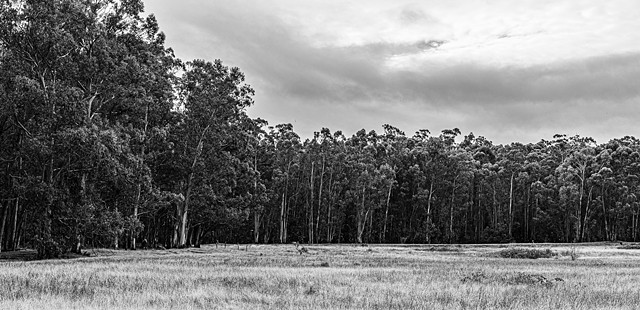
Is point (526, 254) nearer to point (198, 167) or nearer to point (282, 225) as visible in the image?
point (198, 167)

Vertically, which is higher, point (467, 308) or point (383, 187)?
point (383, 187)

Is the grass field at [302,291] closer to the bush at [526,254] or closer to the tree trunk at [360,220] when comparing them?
the bush at [526,254]

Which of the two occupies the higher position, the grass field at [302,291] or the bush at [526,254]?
the bush at [526,254]

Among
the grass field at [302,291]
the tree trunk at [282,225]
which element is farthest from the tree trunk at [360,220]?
the grass field at [302,291]

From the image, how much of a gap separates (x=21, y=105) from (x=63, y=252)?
9030mm

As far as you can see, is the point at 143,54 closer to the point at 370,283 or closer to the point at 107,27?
the point at 107,27

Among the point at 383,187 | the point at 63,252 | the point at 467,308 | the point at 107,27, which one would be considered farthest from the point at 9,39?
the point at 383,187

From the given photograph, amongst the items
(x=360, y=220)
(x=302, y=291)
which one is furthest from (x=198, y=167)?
(x=302, y=291)

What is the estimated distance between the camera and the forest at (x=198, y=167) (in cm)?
3403

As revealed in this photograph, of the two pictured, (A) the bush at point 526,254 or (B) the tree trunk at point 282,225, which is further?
(B) the tree trunk at point 282,225

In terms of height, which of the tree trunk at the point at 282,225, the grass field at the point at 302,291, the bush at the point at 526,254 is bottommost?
the grass field at the point at 302,291

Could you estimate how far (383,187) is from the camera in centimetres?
9325

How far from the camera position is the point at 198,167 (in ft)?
190

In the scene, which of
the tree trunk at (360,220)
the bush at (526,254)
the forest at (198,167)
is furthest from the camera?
the tree trunk at (360,220)
